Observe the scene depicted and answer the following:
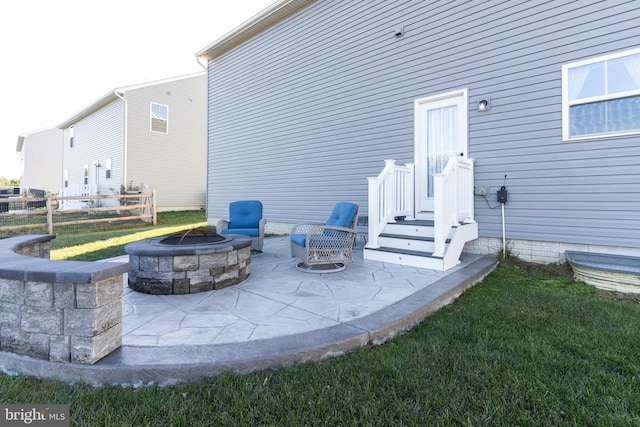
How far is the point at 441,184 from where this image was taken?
168 inches

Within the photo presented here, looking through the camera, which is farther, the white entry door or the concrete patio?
the white entry door

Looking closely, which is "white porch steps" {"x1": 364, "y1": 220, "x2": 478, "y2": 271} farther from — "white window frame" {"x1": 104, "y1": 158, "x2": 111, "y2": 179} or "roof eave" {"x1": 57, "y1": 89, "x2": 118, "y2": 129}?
"white window frame" {"x1": 104, "y1": 158, "x2": 111, "y2": 179}

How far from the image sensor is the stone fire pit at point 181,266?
3.38m

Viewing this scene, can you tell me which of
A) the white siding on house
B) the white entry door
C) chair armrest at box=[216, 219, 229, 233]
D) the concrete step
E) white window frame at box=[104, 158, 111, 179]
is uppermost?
the white siding on house

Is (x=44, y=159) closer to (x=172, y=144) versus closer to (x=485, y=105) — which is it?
(x=172, y=144)

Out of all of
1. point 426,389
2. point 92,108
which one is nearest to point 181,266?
point 426,389

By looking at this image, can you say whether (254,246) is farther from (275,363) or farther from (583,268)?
(583,268)

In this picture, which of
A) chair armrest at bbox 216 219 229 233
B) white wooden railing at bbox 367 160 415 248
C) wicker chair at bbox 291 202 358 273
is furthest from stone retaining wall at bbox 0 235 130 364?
white wooden railing at bbox 367 160 415 248

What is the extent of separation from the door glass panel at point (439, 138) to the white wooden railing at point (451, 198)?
63 cm

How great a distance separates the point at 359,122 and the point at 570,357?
5.51 m

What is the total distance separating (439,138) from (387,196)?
1.53 meters

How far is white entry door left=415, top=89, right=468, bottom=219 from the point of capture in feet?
18.0

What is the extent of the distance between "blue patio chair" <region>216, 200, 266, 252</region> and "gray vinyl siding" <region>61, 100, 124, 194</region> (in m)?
11.5

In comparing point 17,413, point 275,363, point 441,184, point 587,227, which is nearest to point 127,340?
point 17,413
